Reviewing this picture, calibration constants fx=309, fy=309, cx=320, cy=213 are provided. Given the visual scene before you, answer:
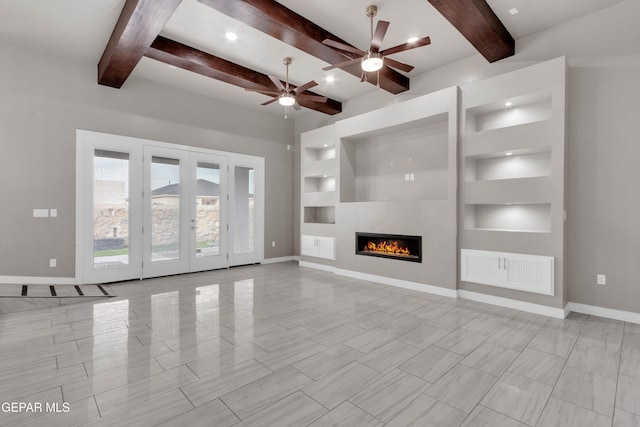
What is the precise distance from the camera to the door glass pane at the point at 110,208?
205 inches

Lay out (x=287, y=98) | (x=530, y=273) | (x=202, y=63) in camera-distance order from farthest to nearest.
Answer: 1. (x=287, y=98)
2. (x=202, y=63)
3. (x=530, y=273)

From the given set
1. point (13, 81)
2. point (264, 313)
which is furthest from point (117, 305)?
point (13, 81)

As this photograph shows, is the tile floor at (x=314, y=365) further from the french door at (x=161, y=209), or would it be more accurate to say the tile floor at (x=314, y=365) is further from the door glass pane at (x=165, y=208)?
the door glass pane at (x=165, y=208)

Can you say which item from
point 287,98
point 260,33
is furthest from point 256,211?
point 260,33

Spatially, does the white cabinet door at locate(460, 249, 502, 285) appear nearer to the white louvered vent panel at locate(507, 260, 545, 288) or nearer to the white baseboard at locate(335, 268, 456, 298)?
the white louvered vent panel at locate(507, 260, 545, 288)

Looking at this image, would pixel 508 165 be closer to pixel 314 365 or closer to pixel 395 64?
pixel 395 64

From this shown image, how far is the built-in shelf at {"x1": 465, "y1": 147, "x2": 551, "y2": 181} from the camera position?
4.15m

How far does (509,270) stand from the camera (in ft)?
13.3

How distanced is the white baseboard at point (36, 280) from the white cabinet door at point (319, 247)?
13.9ft

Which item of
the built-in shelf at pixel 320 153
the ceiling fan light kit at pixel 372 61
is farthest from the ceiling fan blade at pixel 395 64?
the built-in shelf at pixel 320 153

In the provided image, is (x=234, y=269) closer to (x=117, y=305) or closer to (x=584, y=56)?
(x=117, y=305)

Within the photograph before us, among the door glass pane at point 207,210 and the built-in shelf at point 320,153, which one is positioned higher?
the built-in shelf at point 320,153

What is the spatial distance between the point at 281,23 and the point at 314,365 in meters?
3.64

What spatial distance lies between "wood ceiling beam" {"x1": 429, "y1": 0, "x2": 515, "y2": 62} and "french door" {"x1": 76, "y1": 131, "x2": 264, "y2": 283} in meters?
4.88
